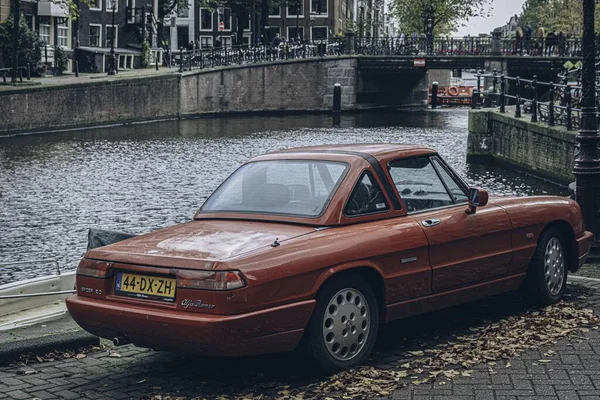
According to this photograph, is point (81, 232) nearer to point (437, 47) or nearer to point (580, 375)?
point (580, 375)

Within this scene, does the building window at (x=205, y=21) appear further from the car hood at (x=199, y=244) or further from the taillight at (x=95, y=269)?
the taillight at (x=95, y=269)

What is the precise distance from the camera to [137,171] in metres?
29.3

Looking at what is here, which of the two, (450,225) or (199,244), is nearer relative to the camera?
(199,244)

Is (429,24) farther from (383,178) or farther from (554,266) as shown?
(383,178)

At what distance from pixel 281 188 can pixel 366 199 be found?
1.88ft

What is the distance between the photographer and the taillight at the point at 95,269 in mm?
7059

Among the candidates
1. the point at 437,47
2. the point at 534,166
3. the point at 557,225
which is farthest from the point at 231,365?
the point at 437,47

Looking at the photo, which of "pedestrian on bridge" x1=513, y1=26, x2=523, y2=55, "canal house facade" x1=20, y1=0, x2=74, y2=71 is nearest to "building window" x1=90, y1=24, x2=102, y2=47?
"canal house facade" x1=20, y1=0, x2=74, y2=71

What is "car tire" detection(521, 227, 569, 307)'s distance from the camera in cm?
891

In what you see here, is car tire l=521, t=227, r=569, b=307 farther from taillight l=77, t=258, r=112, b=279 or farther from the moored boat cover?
taillight l=77, t=258, r=112, b=279

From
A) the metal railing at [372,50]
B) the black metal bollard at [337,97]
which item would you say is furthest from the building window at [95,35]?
the black metal bollard at [337,97]

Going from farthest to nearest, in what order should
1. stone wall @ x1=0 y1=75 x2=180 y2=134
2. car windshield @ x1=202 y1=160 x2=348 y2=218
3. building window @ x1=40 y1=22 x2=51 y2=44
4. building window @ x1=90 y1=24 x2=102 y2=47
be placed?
Answer: building window @ x1=90 y1=24 x2=102 y2=47
building window @ x1=40 y1=22 x2=51 y2=44
stone wall @ x1=0 y1=75 x2=180 y2=134
car windshield @ x1=202 y1=160 x2=348 y2=218

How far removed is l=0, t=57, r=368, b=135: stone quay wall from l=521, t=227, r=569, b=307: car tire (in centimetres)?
3222

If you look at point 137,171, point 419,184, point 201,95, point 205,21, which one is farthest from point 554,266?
point 205,21
